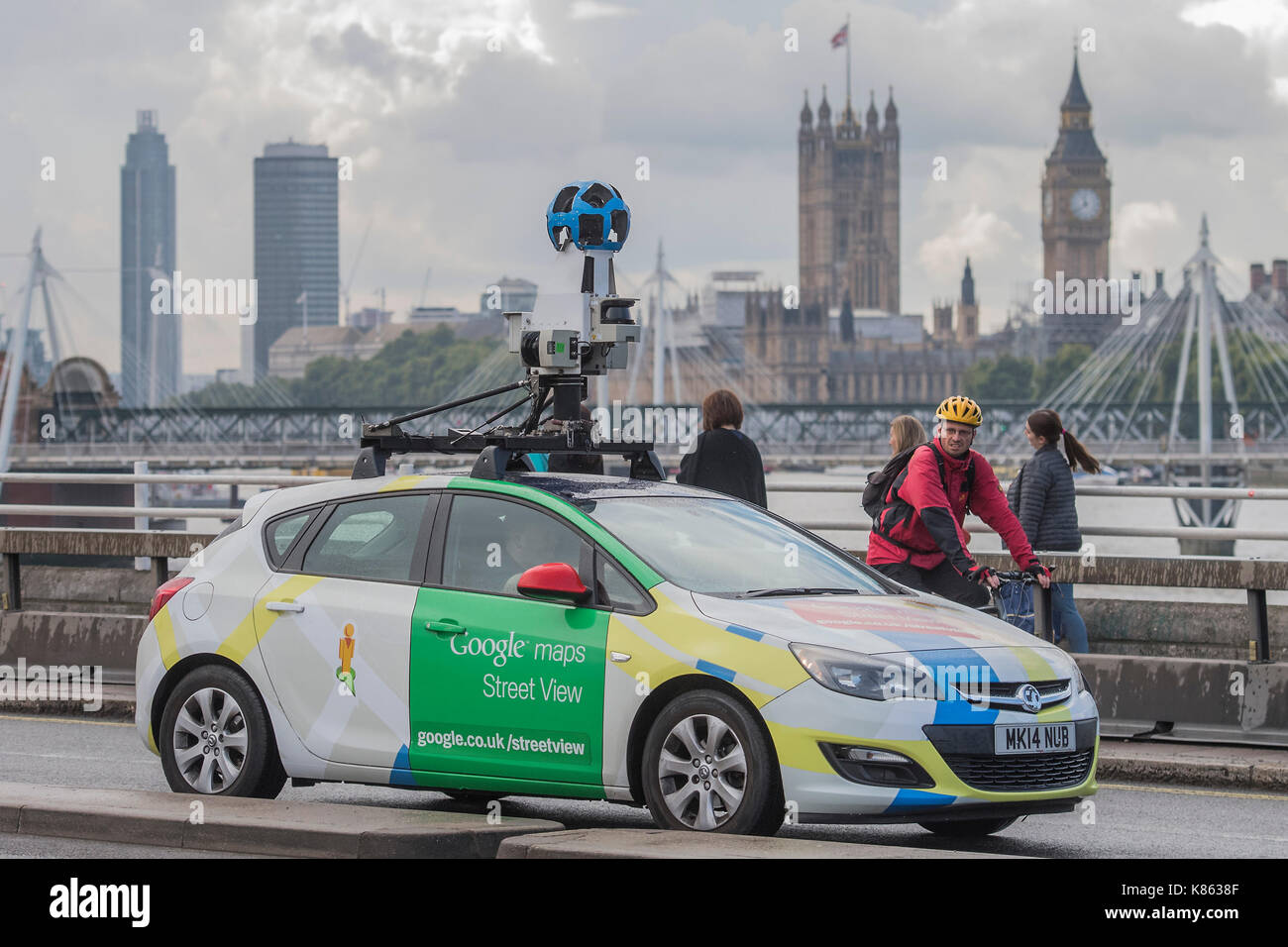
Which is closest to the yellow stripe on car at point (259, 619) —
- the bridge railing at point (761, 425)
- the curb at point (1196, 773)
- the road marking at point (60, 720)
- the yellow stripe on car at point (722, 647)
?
the yellow stripe on car at point (722, 647)

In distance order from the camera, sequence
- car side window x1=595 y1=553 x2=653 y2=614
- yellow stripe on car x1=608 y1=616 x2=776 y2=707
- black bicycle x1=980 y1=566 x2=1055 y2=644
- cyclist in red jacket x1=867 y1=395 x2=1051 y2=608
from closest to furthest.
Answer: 1. yellow stripe on car x1=608 y1=616 x2=776 y2=707
2. car side window x1=595 y1=553 x2=653 y2=614
3. cyclist in red jacket x1=867 y1=395 x2=1051 y2=608
4. black bicycle x1=980 y1=566 x2=1055 y2=644

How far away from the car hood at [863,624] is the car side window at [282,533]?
1.89m

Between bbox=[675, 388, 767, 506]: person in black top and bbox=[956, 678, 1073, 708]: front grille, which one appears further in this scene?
bbox=[675, 388, 767, 506]: person in black top

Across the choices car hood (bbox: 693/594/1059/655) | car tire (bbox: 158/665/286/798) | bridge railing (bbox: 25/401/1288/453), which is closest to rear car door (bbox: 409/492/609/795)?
car hood (bbox: 693/594/1059/655)

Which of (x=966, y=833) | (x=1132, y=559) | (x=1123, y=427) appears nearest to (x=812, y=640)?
(x=966, y=833)

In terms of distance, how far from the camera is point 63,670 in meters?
13.2

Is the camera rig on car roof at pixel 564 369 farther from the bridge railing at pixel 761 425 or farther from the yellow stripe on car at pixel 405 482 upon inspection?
the bridge railing at pixel 761 425

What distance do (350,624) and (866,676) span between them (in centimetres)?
210

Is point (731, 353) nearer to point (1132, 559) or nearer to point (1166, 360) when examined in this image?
point (1166, 360)

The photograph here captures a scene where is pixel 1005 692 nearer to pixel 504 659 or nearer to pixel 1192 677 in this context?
pixel 504 659

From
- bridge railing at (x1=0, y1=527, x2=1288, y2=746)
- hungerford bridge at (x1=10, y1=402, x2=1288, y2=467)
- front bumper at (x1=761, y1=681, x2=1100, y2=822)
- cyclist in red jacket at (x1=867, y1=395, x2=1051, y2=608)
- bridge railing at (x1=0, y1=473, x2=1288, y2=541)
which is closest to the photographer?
front bumper at (x1=761, y1=681, x2=1100, y2=822)

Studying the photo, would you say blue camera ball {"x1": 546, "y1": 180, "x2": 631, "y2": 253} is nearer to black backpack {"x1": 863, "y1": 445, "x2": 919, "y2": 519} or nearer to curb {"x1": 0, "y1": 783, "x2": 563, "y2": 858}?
black backpack {"x1": 863, "y1": 445, "x2": 919, "y2": 519}

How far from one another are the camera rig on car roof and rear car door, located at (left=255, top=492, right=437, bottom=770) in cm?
33

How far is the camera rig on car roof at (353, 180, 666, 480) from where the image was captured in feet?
27.6
